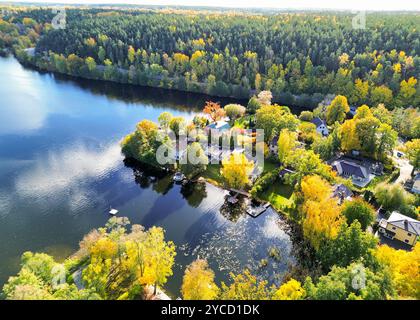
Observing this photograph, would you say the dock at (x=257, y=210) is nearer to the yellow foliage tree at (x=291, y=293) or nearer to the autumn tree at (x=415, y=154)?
the yellow foliage tree at (x=291, y=293)

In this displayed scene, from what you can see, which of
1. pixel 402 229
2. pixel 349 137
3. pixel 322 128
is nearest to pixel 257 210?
pixel 402 229

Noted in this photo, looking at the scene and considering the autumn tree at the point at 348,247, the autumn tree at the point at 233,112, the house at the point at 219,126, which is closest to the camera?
the autumn tree at the point at 348,247

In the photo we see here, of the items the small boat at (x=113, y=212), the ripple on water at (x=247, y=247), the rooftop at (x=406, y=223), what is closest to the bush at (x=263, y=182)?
the ripple on water at (x=247, y=247)

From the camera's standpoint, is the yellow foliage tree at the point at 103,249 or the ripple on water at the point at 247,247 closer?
the yellow foliage tree at the point at 103,249

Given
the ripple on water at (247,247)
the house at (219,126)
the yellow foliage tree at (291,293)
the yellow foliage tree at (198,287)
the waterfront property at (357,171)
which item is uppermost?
the yellow foliage tree at (291,293)
